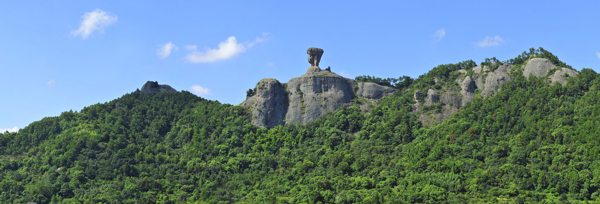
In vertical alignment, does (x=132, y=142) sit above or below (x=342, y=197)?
above

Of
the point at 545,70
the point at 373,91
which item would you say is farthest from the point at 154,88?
the point at 545,70

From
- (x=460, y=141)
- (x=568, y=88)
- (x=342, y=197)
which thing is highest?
(x=568, y=88)

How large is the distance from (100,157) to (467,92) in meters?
64.5

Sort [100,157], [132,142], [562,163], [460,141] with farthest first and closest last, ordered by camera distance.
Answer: [132,142] → [100,157] → [460,141] → [562,163]

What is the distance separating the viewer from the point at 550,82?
4109 inches

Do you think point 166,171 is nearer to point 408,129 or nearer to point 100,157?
point 100,157

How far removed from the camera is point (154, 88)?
462ft

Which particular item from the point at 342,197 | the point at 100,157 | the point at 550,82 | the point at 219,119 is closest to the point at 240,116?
the point at 219,119

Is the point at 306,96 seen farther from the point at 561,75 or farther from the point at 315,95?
the point at 561,75

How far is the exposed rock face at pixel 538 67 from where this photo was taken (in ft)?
353

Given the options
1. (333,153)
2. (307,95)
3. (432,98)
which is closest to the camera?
(333,153)

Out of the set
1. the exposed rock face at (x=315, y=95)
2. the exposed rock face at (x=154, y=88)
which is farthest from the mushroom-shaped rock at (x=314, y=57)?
the exposed rock face at (x=154, y=88)

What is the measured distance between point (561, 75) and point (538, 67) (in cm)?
456

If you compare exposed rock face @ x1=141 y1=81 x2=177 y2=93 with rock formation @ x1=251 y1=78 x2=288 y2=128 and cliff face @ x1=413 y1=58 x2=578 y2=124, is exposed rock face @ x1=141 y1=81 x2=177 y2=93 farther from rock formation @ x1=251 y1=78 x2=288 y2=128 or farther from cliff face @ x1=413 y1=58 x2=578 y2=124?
cliff face @ x1=413 y1=58 x2=578 y2=124
